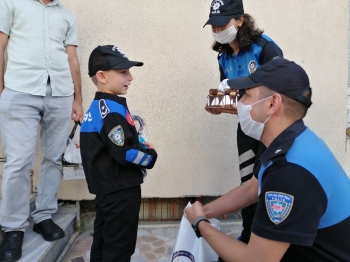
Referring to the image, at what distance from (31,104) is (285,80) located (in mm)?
1930

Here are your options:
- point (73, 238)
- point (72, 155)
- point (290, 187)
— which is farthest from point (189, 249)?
point (73, 238)

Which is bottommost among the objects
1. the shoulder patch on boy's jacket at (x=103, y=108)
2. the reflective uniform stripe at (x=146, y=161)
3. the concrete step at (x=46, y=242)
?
the concrete step at (x=46, y=242)

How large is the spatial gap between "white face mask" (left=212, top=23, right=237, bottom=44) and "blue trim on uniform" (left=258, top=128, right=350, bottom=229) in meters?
1.37

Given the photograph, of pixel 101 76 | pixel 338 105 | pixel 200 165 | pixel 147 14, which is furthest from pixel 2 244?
pixel 338 105

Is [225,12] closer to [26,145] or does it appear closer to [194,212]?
[194,212]

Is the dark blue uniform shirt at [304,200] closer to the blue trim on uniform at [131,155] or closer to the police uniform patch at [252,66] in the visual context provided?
the blue trim on uniform at [131,155]

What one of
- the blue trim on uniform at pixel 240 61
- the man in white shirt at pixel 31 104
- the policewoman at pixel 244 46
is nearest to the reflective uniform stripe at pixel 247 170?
the policewoman at pixel 244 46

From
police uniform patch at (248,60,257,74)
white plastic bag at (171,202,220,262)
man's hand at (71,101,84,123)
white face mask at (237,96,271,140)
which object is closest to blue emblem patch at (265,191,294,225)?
white face mask at (237,96,271,140)

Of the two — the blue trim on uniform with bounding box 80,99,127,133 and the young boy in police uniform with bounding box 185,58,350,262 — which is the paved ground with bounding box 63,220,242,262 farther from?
the young boy in police uniform with bounding box 185,58,350,262

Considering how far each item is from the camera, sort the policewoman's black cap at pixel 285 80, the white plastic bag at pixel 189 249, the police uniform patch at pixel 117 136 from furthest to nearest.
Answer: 1. the police uniform patch at pixel 117 136
2. the white plastic bag at pixel 189 249
3. the policewoman's black cap at pixel 285 80

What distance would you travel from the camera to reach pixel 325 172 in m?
1.21

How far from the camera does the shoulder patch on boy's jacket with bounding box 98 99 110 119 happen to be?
200 centimetres

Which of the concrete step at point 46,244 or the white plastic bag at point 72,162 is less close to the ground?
the white plastic bag at point 72,162

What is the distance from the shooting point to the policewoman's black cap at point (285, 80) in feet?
4.32
